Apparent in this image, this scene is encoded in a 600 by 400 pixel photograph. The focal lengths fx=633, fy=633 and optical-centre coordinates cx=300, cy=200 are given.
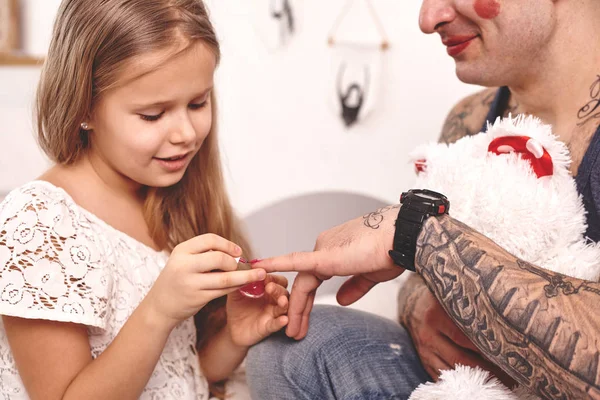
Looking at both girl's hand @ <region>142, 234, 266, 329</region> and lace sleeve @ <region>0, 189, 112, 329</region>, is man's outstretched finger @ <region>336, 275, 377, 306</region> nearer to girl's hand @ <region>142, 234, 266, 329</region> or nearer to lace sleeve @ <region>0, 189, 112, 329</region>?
girl's hand @ <region>142, 234, 266, 329</region>

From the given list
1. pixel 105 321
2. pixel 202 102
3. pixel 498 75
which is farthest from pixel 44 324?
pixel 498 75

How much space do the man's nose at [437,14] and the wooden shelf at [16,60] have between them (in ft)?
4.82

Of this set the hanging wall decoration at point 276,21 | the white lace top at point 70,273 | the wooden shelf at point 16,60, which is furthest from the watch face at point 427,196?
the wooden shelf at point 16,60

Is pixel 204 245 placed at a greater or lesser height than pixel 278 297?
greater

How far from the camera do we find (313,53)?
204 centimetres

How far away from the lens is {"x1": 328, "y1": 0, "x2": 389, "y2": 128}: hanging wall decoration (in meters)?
1.97

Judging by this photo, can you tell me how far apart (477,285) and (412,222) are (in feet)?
0.48

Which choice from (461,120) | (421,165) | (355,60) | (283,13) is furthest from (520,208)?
(283,13)

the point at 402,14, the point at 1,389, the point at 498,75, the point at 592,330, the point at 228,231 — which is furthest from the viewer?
the point at 402,14

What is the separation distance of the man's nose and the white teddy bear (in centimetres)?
33

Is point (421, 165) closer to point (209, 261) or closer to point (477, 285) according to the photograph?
point (477, 285)

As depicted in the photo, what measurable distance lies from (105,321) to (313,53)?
1.22m

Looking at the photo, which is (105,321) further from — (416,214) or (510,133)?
(510,133)

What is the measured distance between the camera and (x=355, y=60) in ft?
6.55
